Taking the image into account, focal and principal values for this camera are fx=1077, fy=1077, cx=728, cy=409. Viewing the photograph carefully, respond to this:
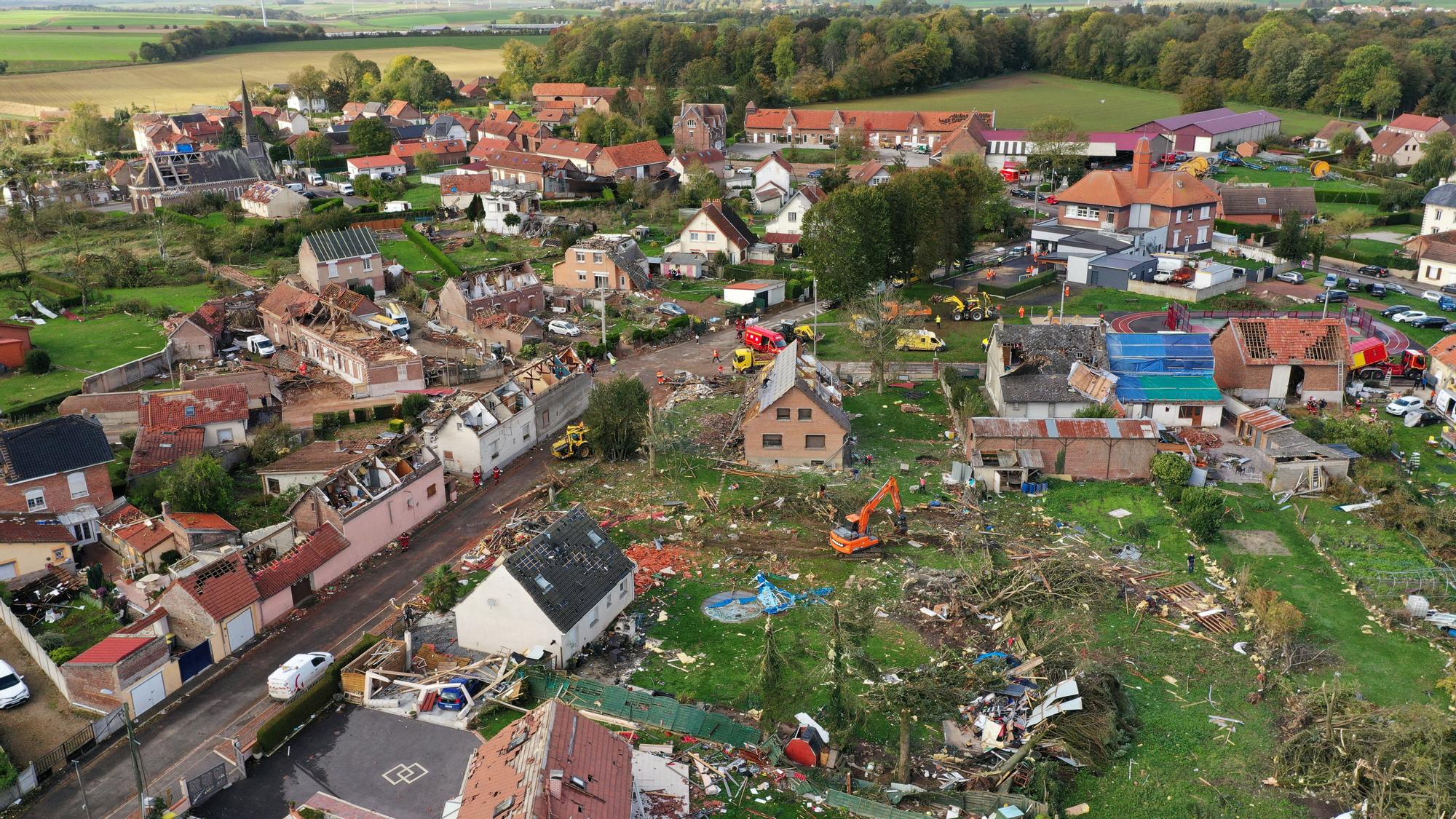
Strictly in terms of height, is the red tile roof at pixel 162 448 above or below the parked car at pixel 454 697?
above

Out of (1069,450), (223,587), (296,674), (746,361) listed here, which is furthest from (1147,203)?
(296,674)

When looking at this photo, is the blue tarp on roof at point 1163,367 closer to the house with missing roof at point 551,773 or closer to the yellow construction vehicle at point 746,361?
the yellow construction vehicle at point 746,361

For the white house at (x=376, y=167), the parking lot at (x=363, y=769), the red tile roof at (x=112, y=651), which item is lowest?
the parking lot at (x=363, y=769)

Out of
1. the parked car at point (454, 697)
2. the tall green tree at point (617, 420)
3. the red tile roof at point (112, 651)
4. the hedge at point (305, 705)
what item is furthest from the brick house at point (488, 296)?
the parked car at point (454, 697)

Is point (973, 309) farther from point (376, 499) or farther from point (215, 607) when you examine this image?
point (215, 607)

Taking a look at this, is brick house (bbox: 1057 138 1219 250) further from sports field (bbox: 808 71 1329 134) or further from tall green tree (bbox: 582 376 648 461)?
sports field (bbox: 808 71 1329 134)

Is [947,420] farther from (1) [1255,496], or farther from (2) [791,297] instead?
(2) [791,297]

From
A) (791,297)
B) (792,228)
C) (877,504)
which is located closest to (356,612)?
(877,504)
